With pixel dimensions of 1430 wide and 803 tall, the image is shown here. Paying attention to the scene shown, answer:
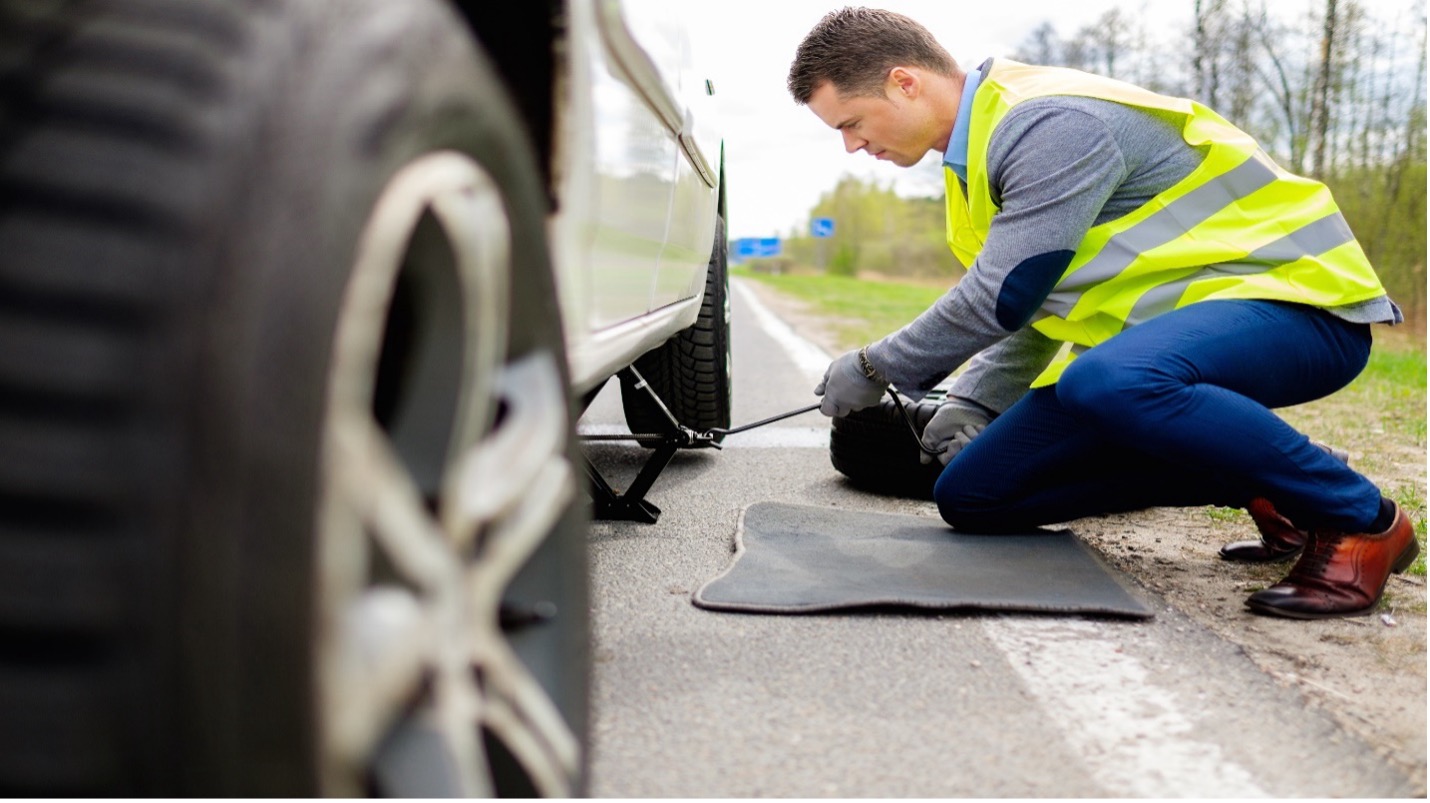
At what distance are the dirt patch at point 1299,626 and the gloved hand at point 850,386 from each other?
0.68 meters

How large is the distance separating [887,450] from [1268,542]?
1.08 m

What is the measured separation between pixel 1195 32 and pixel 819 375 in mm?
15157

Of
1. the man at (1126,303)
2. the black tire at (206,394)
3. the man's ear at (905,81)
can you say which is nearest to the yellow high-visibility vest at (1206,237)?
the man at (1126,303)

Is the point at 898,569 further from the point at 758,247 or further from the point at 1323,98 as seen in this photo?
the point at 758,247

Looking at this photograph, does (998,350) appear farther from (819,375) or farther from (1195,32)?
(1195,32)

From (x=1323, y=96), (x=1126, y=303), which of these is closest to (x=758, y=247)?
(x=1323, y=96)

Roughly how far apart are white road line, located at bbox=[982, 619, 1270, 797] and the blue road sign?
302 feet

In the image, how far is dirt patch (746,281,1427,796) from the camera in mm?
1895

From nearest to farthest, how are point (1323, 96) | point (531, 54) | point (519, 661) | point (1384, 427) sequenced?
point (519, 661)
point (531, 54)
point (1384, 427)
point (1323, 96)

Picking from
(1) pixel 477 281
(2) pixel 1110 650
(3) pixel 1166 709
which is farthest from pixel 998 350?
(1) pixel 477 281

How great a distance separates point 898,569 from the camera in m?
2.66

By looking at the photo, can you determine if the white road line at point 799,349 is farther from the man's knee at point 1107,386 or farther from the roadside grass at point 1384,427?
the man's knee at point 1107,386

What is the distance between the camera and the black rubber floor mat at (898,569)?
237 centimetres

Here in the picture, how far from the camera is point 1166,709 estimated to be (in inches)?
74.4
